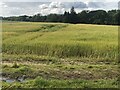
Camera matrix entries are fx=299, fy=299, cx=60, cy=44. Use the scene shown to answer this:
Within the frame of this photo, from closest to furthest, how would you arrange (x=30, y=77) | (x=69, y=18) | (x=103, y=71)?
(x=30, y=77) < (x=103, y=71) < (x=69, y=18)

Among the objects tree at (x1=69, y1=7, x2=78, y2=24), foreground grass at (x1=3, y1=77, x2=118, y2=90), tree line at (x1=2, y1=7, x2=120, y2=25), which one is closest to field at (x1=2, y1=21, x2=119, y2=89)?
foreground grass at (x1=3, y1=77, x2=118, y2=90)

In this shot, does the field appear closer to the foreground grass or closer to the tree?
the foreground grass

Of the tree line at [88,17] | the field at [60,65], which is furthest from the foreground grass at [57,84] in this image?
the tree line at [88,17]

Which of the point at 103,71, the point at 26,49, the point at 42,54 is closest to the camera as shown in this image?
the point at 103,71

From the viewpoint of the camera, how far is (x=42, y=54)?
69.2 ft

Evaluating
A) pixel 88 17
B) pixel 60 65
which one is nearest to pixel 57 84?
pixel 60 65

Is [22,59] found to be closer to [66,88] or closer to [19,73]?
[19,73]

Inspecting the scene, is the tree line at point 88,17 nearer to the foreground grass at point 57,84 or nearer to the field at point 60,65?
the field at point 60,65

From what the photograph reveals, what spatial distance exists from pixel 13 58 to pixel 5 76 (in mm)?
5715

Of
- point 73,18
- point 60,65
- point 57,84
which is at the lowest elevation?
point 60,65

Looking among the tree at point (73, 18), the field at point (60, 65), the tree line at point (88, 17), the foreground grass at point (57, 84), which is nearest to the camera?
the foreground grass at point (57, 84)

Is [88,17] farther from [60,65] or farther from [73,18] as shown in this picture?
[60,65]

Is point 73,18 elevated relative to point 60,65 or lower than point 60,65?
elevated

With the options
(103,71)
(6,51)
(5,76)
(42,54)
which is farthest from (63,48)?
(5,76)
